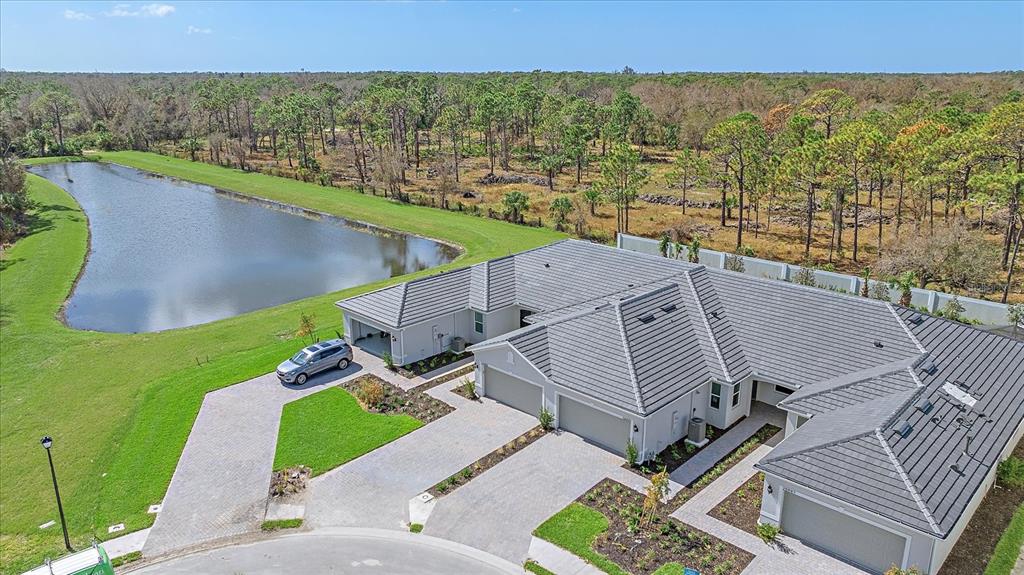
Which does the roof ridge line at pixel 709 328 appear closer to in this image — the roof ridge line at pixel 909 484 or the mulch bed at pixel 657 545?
the roof ridge line at pixel 909 484

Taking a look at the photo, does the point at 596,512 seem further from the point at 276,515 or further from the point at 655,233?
the point at 655,233

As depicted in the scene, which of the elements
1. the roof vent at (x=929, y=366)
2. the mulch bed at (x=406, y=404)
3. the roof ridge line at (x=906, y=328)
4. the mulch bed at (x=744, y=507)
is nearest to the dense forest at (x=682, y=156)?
the roof ridge line at (x=906, y=328)

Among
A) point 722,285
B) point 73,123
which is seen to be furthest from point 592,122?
point 73,123

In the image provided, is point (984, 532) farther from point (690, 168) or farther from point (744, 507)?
point (690, 168)

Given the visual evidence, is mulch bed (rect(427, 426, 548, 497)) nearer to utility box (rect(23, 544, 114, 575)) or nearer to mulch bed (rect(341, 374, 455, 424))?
mulch bed (rect(341, 374, 455, 424))

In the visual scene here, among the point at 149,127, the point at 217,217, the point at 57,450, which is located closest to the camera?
the point at 57,450
